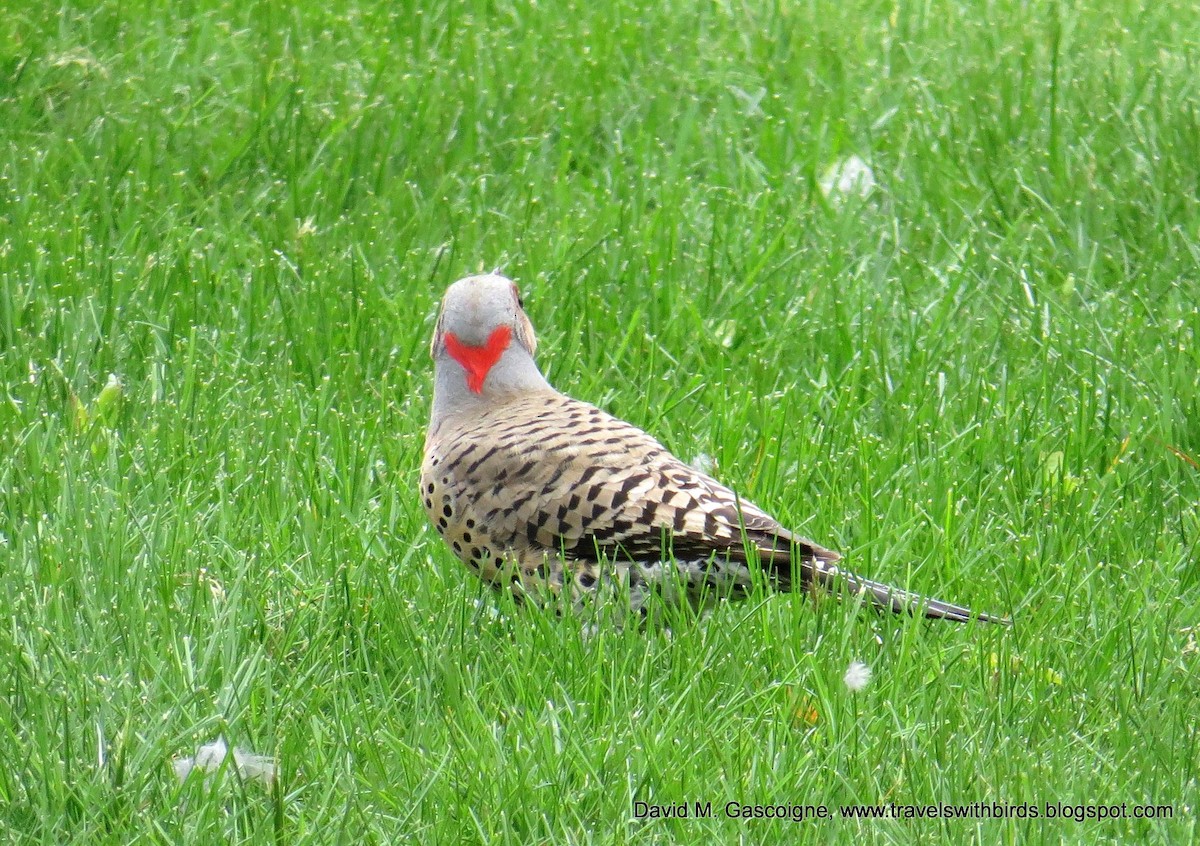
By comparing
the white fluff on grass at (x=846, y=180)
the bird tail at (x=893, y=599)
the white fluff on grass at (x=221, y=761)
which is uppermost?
the white fluff on grass at (x=846, y=180)

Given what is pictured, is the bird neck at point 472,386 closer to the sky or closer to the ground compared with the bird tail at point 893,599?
closer to the sky

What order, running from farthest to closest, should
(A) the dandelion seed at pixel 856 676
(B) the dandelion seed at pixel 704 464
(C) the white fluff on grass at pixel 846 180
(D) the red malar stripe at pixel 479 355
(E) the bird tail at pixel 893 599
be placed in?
(C) the white fluff on grass at pixel 846 180
(B) the dandelion seed at pixel 704 464
(D) the red malar stripe at pixel 479 355
(E) the bird tail at pixel 893 599
(A) the dandelion seed at pixel 856 676

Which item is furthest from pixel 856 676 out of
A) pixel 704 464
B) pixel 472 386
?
pixel 472 386

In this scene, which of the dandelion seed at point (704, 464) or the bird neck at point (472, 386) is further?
the dandelion seed at point (704, 464)

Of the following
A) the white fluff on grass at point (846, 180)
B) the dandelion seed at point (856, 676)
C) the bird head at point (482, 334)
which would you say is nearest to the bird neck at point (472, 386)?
the bird head at point (482, 334)

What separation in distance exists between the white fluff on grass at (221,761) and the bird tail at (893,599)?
1.33 meters

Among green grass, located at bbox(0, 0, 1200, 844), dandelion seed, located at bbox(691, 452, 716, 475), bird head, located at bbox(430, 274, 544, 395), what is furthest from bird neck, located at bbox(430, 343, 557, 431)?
dandelion seed, located at bbox(691, 452, 716, 475)

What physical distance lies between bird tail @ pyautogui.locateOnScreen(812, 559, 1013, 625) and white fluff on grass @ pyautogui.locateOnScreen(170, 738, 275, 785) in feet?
4.36

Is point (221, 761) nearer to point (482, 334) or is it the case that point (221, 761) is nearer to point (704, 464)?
point (482, 334)

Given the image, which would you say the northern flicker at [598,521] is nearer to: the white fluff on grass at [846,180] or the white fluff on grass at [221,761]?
the white fluff on grass at [221,761]

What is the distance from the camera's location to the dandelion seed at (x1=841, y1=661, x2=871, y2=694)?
11.6 ft

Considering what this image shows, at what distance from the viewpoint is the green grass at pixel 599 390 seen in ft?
10.6

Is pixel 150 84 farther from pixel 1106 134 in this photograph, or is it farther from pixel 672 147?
pixel 1106 134

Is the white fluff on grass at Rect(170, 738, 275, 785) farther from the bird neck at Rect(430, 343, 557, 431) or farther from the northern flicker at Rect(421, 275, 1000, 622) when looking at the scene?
the bird neck at Rect(430, 343, 557, 431)
